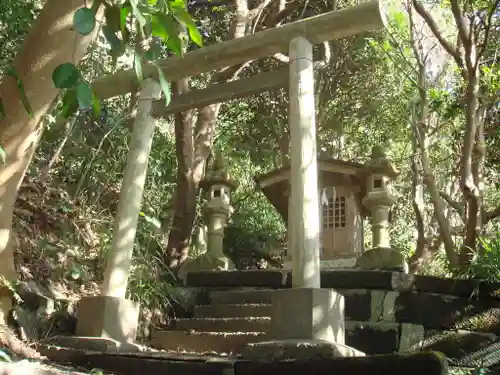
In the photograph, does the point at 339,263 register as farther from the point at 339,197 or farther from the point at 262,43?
the point at 262,43

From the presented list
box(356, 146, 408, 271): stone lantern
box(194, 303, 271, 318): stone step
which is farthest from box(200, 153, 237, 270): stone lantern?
box(356, 146, 408, 271): stone lantern

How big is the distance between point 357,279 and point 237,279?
135 centimetres

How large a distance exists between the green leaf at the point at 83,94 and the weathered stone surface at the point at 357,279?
14.8ft

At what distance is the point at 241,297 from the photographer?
238 inches

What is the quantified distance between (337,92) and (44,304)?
325 inches

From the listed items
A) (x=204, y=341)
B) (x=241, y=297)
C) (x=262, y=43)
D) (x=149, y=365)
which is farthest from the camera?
(x=241, y=297)

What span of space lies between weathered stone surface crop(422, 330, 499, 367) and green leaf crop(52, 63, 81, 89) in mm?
4347

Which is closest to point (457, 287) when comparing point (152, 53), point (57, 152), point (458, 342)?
point (458, 342)

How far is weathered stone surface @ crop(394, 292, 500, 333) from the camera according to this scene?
5.54 m

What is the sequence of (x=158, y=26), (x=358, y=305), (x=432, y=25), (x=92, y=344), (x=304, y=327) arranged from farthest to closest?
(x=432, y=25) < (x=358, y=305) < (x=92, y=344) < (x=304, y=327) < (x=158, y=26)

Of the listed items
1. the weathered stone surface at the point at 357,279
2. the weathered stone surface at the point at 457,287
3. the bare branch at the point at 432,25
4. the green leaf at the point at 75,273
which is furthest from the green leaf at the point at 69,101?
the bare branch at the point at 432,25

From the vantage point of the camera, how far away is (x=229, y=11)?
10273 mm

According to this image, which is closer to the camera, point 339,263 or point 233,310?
point 233,310

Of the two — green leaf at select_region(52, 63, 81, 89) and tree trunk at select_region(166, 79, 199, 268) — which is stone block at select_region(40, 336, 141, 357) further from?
green leaf at select_region(52, 63, 81, 89)
